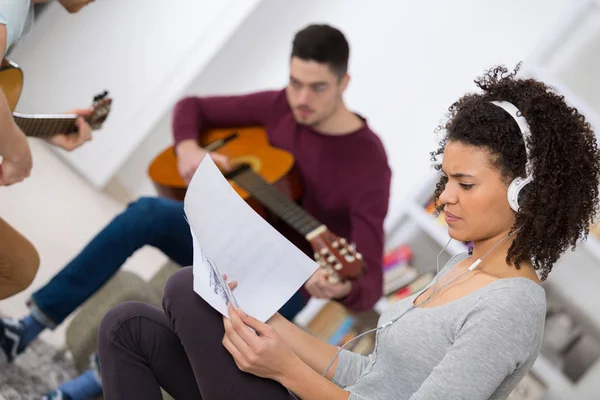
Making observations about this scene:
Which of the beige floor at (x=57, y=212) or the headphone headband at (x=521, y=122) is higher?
the headphone headband at (x=521, y=122)

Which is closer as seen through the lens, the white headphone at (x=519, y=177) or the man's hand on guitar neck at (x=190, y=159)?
the white headphone at (x=519, y=177)

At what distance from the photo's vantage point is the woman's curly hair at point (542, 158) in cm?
104

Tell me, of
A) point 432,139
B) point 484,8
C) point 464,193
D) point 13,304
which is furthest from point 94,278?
point 484,8

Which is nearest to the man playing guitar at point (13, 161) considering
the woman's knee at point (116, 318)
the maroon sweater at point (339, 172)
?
the woman's knee at point (116, 318)

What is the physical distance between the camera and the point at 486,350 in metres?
0.97

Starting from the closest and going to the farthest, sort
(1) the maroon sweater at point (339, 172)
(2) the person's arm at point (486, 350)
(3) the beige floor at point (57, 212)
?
1. (2) the person's arm at point (486, 350)
2. (1) the maroon sweater at point (339, 172)
3. (3) the beige floor at point (57, 212)

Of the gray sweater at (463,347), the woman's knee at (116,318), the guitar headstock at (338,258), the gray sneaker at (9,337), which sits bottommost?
the gray sneaker at (9,337)

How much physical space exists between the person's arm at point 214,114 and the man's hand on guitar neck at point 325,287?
55cm

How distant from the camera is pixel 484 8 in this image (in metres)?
2.88

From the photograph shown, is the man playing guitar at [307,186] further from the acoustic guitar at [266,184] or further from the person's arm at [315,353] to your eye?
the person's arm at [315,353]

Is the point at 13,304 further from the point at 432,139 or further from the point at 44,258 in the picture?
the point at 432,139

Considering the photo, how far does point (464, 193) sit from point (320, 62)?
2.94 ft

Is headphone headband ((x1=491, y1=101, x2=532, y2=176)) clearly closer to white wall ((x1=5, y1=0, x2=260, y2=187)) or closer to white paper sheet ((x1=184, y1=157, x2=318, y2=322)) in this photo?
white paper sheet ((x1=184, y1=157, x2=318, y2=322))

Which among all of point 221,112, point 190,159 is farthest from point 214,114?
point 190,159
